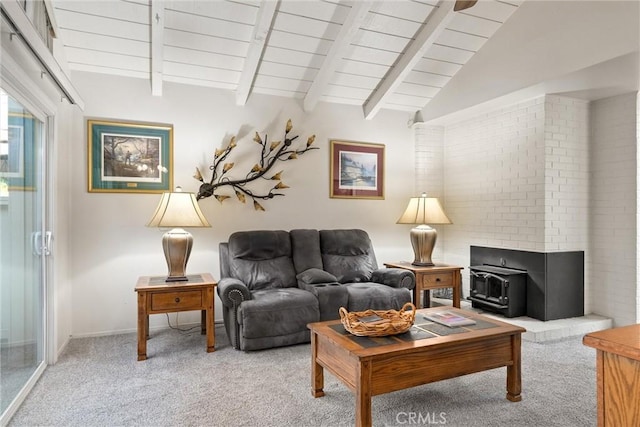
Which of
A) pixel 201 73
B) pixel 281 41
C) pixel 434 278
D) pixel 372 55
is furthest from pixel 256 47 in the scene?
pixel 434 278

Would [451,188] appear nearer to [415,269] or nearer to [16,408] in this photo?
[415,269]

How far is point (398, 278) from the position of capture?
3803 millimetres

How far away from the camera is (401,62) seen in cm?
400

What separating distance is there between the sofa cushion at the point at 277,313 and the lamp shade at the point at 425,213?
1553 millimetres

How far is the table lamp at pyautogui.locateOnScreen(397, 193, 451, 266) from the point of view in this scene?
13.8 ft

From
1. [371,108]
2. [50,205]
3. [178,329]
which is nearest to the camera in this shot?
[50,205]

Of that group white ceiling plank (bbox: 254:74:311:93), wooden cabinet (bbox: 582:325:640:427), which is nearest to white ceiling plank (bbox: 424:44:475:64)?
white ceiling plank (bbox: 254:74:311:93)

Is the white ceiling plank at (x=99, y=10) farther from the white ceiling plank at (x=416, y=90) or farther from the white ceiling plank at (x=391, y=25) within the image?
the white ceiling plank at (x=416, y=90)

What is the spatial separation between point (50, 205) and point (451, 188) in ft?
13.9

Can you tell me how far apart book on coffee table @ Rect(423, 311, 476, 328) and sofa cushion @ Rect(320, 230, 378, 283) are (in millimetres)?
1358

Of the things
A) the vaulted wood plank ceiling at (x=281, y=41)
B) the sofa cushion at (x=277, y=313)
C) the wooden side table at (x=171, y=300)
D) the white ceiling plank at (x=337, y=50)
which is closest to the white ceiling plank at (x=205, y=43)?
the vaulted wood plank ceiling at (x=281, y=41)

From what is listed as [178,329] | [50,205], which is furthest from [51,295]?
[178,329]

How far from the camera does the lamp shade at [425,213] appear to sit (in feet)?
13.9

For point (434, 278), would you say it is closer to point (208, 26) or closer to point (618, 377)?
point (618, 377)
